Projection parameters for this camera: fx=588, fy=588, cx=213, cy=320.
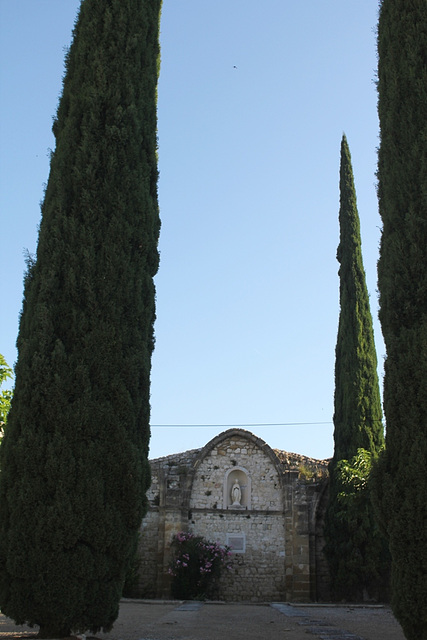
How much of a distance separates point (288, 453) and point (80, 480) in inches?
572

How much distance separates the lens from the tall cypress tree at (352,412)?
15.7 meters

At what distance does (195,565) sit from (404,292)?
12480 millimetres

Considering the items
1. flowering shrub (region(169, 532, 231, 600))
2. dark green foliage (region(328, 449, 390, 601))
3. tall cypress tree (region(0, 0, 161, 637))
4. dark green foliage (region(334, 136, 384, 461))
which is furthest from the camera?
dark green foliage (region(334, 136, 384, 461))

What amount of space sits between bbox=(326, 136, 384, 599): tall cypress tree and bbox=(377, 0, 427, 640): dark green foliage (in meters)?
8.62

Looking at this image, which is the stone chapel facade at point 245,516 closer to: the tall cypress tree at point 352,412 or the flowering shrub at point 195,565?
the flowering shrub at point 195,565

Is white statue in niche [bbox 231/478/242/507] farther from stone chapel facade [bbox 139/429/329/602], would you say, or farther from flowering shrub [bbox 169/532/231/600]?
flowering shrub [bbox 169/532/231/600]

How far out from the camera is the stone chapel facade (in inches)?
668

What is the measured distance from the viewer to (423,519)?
5469 mm

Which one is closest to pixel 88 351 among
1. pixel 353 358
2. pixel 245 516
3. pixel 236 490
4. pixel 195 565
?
pixel 195 565

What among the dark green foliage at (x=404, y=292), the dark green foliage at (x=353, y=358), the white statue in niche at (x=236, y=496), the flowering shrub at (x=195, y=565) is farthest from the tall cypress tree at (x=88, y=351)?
the white statue in niche at (x=236, y=496)

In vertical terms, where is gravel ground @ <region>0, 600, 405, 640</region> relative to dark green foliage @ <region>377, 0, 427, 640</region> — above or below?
below

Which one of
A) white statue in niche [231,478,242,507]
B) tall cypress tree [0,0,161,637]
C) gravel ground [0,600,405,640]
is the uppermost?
tall cypress tree [0,0,161,637]

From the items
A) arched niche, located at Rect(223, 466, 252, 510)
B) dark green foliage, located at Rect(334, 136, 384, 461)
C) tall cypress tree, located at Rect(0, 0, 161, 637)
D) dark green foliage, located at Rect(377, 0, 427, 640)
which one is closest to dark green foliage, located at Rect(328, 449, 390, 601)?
dark green foliage, located at Rect(334, 136, 384, 461)

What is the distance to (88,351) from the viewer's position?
643 centimetres
